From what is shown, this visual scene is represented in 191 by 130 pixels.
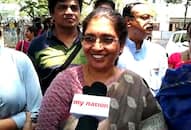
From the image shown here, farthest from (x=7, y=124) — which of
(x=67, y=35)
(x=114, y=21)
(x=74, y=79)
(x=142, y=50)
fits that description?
(x=142, y=50)

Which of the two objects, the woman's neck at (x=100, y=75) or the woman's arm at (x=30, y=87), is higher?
the woman's neck at (x=100, y=75)

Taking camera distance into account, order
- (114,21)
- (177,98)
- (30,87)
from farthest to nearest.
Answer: (30,87)
(114,21)
(177,98)

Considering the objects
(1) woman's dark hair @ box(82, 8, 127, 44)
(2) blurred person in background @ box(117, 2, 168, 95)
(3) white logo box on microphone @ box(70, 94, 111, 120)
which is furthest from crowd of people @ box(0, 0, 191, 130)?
(2) blurred person in background @ box(117, 2, 168, 95)

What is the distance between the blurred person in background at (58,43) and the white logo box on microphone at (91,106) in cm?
147

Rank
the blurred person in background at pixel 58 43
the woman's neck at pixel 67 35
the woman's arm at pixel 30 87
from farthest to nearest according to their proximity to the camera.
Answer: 1. the woman's neck at pixel 67 35
2. the blurred person in background at pixel 58 43
3. the woman's arm at pixel 30 87

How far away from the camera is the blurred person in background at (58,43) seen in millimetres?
3547

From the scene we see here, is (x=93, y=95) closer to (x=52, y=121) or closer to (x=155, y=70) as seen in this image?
(x=52, y=121)

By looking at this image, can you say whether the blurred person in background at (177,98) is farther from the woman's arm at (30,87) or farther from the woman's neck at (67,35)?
the woman's neck at (67,35)

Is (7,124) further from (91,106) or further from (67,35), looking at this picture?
(67,35)

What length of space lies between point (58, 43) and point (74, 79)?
4.42 feet

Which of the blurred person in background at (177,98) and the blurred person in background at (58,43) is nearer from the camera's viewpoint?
the blurred person in background at (177,98)

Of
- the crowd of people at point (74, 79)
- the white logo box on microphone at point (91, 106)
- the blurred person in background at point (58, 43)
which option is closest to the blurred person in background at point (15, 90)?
the crowd of people at point (74, 79)

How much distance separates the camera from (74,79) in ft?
7.88

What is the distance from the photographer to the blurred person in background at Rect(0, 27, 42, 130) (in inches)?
106
